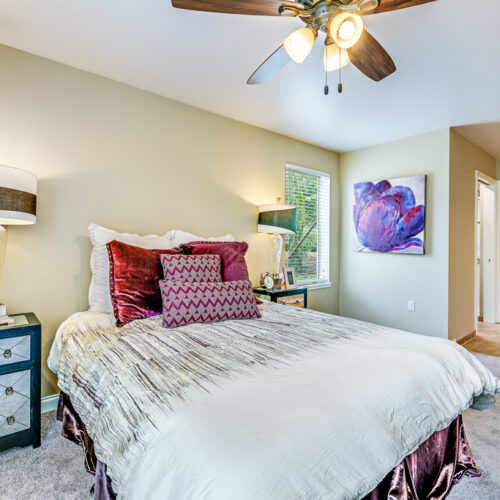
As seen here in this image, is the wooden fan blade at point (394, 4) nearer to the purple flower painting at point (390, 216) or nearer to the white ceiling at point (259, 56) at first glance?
the white ceiling at point (259, 56)

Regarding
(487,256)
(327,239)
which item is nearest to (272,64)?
(327,239)

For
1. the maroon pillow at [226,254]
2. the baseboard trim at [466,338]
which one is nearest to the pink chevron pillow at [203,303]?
the maroon pillow at [226,254]

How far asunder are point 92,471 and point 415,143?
4.22 metres

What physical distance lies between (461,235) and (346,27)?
3.25 metres

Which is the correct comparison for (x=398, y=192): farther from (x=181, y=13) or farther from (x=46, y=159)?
(x=46, y=159)

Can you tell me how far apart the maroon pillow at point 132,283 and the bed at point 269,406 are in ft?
0.54

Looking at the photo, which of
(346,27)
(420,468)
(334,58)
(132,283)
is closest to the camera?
(420,468)

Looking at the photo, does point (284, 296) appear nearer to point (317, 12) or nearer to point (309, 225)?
point (309, 225)

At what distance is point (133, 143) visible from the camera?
2689mm

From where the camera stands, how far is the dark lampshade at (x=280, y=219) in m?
3.34

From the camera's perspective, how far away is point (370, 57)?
69.9 inches

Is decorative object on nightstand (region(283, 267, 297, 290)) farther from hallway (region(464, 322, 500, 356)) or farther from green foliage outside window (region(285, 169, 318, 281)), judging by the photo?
hallway (region(464, 322, 500, 356))

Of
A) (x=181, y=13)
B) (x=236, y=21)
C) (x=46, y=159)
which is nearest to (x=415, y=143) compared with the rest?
(x=236, y=21)

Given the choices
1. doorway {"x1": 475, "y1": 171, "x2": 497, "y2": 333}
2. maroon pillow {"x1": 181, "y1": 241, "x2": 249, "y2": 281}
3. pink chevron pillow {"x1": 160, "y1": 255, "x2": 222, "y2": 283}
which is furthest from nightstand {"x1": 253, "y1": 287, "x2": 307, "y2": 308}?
doorway {"x1": 475, "y1": 171, "x2": 497, "y2": 333}
